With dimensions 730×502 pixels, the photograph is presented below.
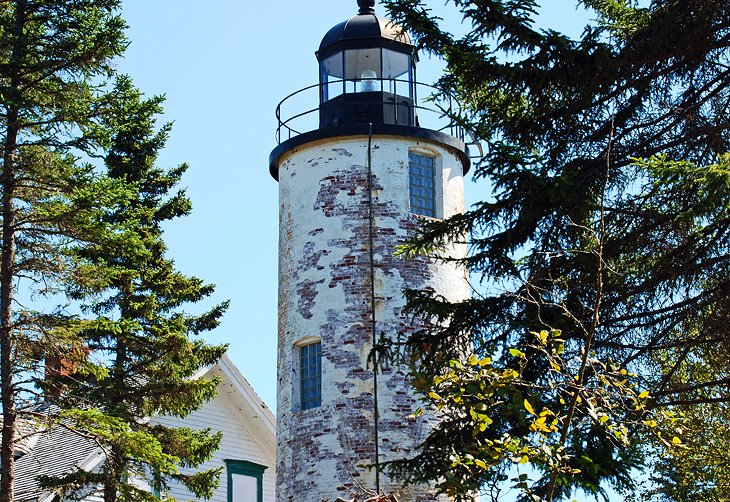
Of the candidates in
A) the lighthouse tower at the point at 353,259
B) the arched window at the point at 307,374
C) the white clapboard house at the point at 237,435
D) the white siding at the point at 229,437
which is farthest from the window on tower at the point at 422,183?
the white siding at the point at 229,437

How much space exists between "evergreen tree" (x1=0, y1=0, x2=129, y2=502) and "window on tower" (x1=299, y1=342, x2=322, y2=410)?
189 inches

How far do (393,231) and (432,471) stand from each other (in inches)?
294

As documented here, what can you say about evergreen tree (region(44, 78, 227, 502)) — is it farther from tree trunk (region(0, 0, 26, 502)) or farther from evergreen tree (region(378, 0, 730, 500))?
evergreen tree (region(378, 0, 730, 500))

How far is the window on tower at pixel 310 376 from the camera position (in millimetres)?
20766

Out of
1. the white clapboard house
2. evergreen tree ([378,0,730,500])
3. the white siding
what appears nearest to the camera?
evergreen tree ([378,0,730,500])

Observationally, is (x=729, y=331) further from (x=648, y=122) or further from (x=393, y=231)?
(x=393, y=231)

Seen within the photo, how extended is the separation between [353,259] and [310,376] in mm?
2087

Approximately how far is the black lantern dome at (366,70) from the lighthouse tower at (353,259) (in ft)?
0.08

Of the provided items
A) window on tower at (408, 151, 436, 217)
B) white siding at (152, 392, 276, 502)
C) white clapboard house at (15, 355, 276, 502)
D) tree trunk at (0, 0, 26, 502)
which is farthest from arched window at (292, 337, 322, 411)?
tree trunk at (0, 0, 26, 502)

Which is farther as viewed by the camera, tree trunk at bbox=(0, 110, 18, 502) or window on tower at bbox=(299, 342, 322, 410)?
window on tower at bbox=(299, 342, 322, 410)

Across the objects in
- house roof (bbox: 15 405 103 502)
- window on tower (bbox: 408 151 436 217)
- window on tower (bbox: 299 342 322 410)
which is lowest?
house roof (bbox: 15 405 103 502)

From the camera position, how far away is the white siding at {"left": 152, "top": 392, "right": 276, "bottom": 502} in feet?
79.9

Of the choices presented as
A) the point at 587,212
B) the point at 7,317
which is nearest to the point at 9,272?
the point at 7,317

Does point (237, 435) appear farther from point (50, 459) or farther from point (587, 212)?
point (587, 212)
